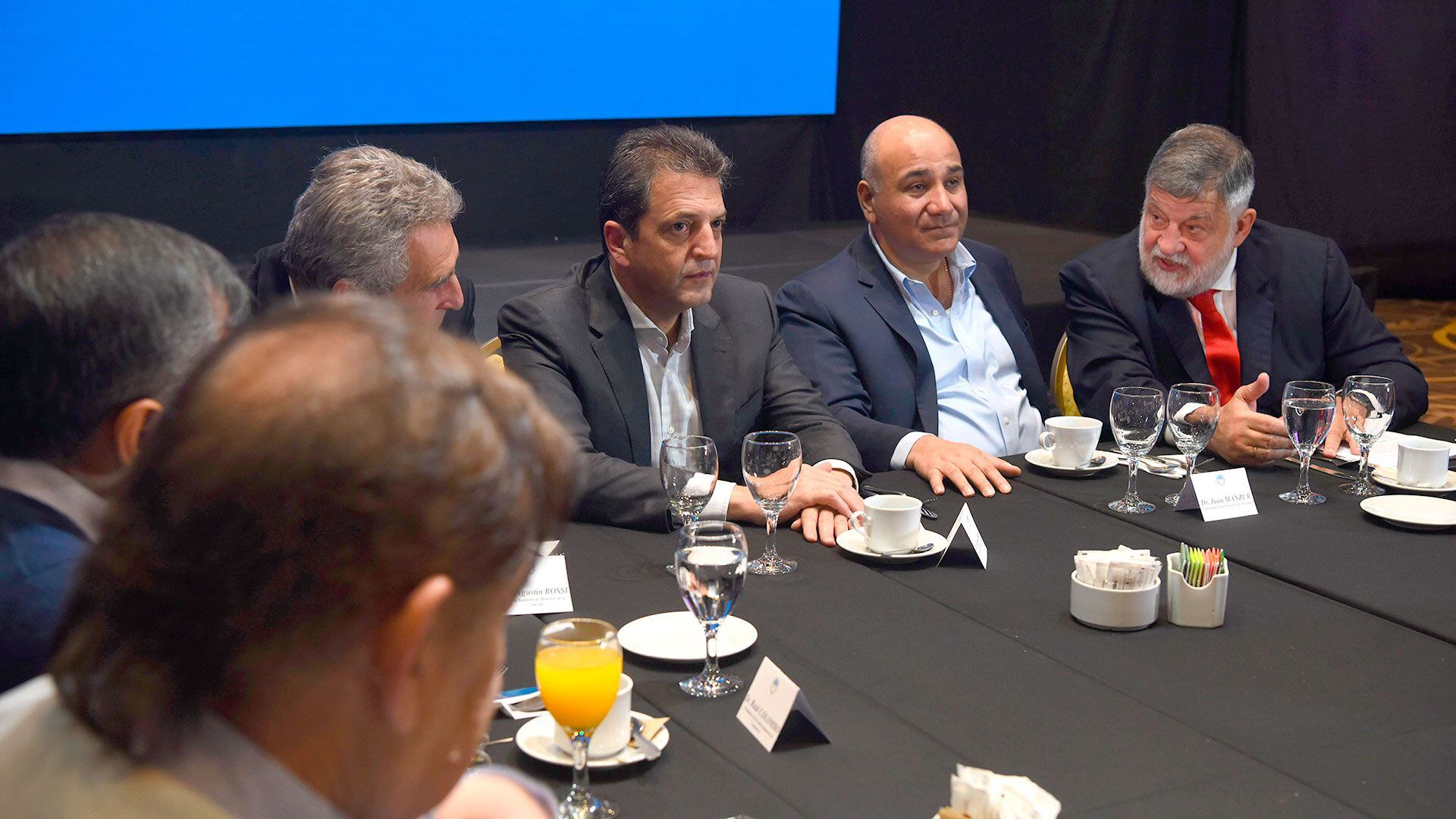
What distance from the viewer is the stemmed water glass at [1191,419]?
2494 mm

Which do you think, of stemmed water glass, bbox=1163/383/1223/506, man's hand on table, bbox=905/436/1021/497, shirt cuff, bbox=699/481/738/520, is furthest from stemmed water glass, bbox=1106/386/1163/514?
shirt cuff, bbox=699/481/738/520

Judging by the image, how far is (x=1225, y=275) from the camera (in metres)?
3.54

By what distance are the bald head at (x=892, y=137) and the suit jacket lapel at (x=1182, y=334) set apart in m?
0.70

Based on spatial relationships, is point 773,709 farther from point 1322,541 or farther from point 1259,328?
point 1259,328

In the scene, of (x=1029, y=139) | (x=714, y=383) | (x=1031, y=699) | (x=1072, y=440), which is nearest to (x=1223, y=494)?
(x=1072, y=440)

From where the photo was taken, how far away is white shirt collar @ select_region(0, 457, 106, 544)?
120cm

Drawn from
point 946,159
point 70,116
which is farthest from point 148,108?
point 946,159

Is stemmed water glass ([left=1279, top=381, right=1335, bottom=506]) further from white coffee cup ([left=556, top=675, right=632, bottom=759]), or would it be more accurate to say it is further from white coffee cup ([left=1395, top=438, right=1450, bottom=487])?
white coffee cup ([left=556, top=675, right=632, bottom=759])

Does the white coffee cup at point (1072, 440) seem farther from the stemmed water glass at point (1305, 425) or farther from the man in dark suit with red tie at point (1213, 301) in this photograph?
the man in dark suit with red tie at point (1213, 301)

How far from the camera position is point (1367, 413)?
2.59 m

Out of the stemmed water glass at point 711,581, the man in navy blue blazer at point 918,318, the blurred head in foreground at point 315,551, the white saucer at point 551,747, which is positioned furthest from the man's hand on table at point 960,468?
the blurred head in foreground at point 315,551

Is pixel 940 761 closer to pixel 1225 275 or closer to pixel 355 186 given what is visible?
pixel 355 186

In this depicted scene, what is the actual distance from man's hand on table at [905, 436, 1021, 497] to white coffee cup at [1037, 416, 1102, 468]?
0.09 metres

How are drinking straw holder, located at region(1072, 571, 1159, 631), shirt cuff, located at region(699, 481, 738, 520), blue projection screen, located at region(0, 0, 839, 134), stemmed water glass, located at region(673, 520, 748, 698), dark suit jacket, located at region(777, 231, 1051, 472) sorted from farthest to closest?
1. blue projection screen, located at region(0, 0, 839, 134)
2. dark suit jacket, located at region(777, 231, 1051, 472)
3. shirt cuff, located at region(699, 481, 738, 520)
4. drinking straw holder, located at region(1072, 571, 1159, 631)
5. stemmed water glass, located at region(673, 520, 748, 698)
